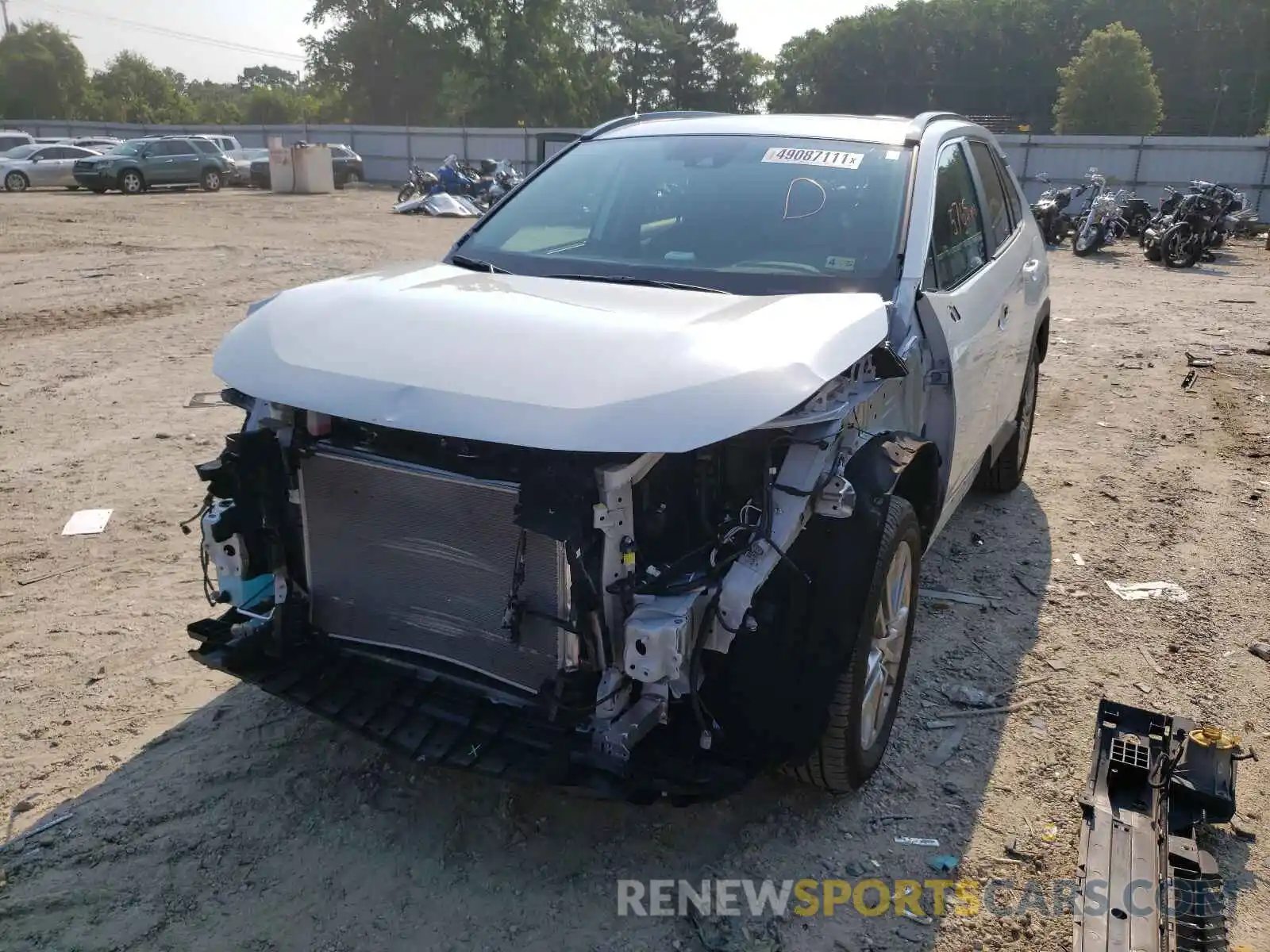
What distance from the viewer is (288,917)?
99.5 inches

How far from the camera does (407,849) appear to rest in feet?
9.13

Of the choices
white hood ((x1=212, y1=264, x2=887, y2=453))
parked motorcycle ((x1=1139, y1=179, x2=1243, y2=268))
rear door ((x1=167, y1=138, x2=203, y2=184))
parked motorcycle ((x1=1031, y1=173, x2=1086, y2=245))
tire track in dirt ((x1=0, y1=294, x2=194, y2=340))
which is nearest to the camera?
white hood ((x1=212, y1=264, x2=887, y2=453))

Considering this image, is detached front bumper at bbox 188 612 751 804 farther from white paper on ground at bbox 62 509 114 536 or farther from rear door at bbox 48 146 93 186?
rear door at bbox 48 146 93 186

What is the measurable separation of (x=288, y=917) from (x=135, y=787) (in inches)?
33.1

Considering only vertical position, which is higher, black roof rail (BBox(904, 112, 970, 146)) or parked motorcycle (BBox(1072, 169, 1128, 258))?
black roof rail (BBox(904, 112, 970, 146))

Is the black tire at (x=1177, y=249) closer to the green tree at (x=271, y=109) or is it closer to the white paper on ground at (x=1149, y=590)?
the white paper on ground at (x=1149, y=590)

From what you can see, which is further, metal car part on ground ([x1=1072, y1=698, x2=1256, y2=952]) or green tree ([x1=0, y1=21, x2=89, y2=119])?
green tree ([x1=0, y1=21, x2=89, y2=119])

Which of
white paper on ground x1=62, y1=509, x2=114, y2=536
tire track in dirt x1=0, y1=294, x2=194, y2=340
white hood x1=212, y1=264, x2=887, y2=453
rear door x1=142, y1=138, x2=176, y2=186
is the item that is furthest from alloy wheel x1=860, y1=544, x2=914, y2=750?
rear door x1=142, y1=138, x2=176, y2=186

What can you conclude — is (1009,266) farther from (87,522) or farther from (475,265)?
(87,522)

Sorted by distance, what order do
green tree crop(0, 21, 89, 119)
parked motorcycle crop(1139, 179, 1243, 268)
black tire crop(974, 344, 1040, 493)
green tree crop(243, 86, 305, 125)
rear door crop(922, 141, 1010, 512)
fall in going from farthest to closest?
1. green tree crop(243, 86, 305, 125)
2. green tree crop(0, 21, 89, 119)
3. parked motorcycle crop(1139, 179, 1243, 268)
4. black tire crop(974, 344, 1040, 493)
5. rear door crop(922, 141, 1010, 512)

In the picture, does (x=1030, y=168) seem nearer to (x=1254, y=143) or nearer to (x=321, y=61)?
(x=1254, y=143)

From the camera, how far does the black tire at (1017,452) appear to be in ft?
17.7

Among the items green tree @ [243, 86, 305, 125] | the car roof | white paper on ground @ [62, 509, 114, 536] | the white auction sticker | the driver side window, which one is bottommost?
white paper on ground @ [62, 509, 114, 536]

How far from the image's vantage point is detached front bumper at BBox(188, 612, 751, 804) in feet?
7.98
